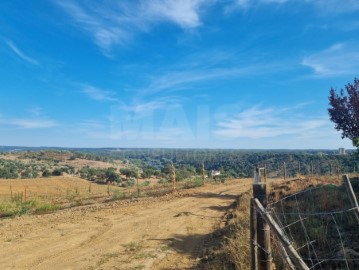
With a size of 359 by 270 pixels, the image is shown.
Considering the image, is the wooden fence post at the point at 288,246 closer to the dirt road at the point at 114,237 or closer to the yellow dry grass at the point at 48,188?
the dirt road at the point at 114,237

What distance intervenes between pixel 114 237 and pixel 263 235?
277 inches

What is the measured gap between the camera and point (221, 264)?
7.14 m

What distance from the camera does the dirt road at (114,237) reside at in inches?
326

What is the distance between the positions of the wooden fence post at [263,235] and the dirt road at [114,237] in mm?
3576

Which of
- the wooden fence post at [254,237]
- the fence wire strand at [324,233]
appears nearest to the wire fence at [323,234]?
the fence wire strand at [324,233]

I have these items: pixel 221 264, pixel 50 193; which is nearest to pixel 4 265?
pixel 221 264

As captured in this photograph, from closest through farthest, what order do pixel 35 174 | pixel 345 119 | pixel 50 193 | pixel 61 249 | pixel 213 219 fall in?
pixel 61 249
pixel 213 219
pixel 345 119
pixel 50 193
pixel 35 174

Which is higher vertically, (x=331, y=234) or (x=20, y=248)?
(x=331, y=234)

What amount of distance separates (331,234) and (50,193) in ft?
77.3

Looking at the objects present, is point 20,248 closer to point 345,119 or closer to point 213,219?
point 213,219

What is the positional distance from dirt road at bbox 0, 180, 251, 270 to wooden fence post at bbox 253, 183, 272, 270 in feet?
11.7

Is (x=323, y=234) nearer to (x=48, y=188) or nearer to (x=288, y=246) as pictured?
(x=288, y=246)

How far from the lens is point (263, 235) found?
455cm

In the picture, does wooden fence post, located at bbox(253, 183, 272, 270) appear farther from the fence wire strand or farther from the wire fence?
the fence wire strand
